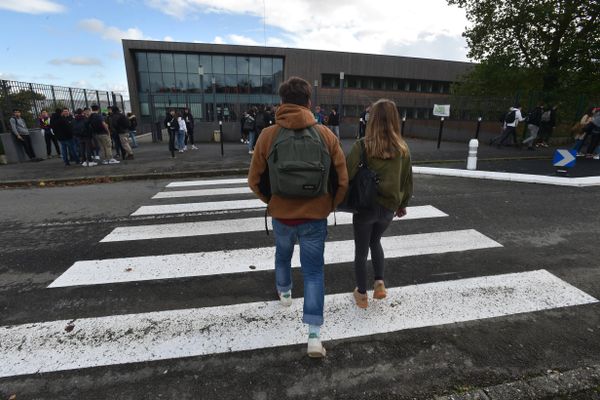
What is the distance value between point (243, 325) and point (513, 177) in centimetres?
879

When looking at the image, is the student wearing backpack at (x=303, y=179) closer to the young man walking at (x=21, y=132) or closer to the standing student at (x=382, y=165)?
the standing student at (x=382, y=165)

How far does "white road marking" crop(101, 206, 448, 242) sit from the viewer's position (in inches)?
202

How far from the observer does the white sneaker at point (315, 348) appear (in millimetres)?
2525

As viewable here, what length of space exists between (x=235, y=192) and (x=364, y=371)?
19.5 feet

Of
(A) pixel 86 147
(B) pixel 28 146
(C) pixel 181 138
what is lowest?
(B) pixel 28 146

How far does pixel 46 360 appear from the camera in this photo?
8.43 feet

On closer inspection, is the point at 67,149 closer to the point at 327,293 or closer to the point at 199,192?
the point at 199,192

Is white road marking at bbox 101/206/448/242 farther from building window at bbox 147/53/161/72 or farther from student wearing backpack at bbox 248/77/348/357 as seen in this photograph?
building window at bbox 147/53/161/72

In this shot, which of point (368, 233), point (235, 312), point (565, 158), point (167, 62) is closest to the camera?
point (368, 233)

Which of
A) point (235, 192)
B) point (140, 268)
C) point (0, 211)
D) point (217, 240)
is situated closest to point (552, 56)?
point (235, 192)

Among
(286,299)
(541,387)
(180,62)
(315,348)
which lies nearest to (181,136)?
(286,299)

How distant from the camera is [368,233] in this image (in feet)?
9.75

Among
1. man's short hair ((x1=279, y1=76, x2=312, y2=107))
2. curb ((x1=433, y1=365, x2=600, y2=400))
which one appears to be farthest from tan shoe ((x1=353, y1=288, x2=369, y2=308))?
man's short hair ((x1=279, y1=76, x2=312, y2=107))

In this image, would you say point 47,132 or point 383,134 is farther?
point 47,132
